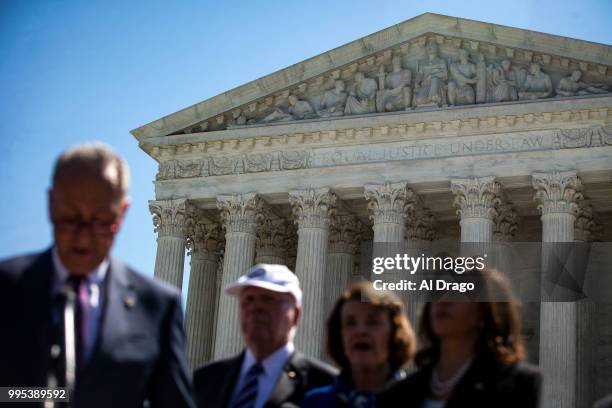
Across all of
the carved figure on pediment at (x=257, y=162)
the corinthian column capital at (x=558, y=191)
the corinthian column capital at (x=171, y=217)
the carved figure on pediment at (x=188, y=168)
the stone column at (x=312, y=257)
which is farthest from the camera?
the carved figure on pediment at (x=188, y=168)

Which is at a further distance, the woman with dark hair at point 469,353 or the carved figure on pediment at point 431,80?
the carved figure on pediment at point 431,80

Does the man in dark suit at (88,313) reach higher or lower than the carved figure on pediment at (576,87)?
lower

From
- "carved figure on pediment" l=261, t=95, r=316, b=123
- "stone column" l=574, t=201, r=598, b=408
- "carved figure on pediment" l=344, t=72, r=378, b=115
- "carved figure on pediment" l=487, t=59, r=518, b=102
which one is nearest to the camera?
"stone column" l=574, t=201, r=598, b=408

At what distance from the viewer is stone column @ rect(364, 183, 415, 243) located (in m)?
38.2

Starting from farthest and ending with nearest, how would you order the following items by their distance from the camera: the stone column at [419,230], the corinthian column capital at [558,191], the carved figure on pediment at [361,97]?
the stone column at [419,230], the carved figure on pediment at [361,97], the corinthian column capital at [558,191]

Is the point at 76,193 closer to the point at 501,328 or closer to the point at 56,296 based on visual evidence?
the point at 56,296

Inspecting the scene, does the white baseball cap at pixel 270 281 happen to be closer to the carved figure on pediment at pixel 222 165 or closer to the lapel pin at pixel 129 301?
the lapel pin at pixel 129 301

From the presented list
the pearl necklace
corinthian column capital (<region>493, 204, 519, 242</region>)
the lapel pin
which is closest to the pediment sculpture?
corinthian column capital (<region>493, 204, 519, 242</region>)

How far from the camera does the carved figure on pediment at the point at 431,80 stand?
3922 centimetres

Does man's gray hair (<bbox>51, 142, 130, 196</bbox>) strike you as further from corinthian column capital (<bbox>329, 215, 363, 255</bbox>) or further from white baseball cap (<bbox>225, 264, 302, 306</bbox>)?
corinthian column capital (<bbox>329, 215, 363, 255</bbox>)

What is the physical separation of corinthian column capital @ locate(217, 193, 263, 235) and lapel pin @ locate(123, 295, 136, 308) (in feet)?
117

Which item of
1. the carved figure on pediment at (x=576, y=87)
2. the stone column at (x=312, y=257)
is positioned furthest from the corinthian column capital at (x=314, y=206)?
the carved figure on pediment at (x=576, y=87)

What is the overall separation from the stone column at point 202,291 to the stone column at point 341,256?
5.40m

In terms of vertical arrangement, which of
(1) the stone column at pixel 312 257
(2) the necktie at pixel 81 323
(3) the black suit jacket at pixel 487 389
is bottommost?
(3) the black suit jacket at pixel 487 389
